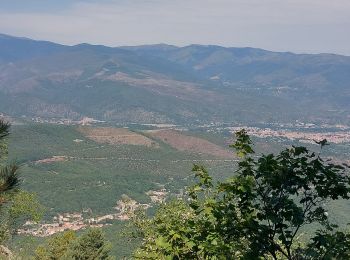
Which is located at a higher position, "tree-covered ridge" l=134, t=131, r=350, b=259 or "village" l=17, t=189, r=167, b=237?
"tree-covered ridge" l=134, t=131, r=350, b=259

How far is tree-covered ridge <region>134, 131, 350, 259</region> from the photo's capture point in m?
9.28

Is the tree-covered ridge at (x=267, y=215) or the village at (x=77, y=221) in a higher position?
the tree-covered ridge at (x=267, y=215)

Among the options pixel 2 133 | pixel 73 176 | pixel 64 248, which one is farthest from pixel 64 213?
pixel 2 133

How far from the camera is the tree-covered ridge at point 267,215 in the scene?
30.5ft

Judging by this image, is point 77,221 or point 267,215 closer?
point 267,215

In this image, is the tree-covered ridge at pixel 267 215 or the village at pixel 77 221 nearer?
the tree-covered ridge at pixel 267 215

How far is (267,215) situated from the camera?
30.9ft

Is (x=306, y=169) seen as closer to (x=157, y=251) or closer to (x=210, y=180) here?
(x=210, y=180)

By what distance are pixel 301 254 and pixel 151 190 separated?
571 feet

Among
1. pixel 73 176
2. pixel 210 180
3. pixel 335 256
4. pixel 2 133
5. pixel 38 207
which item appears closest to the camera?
pixel 335 256

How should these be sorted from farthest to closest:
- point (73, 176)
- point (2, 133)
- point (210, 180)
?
point (73, 176) → point (2, 133) → point (210, 180)

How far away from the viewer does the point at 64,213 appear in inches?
5743

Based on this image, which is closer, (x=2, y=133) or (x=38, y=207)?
(x=2, y=133)

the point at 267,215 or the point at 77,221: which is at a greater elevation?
the point at 267,215
